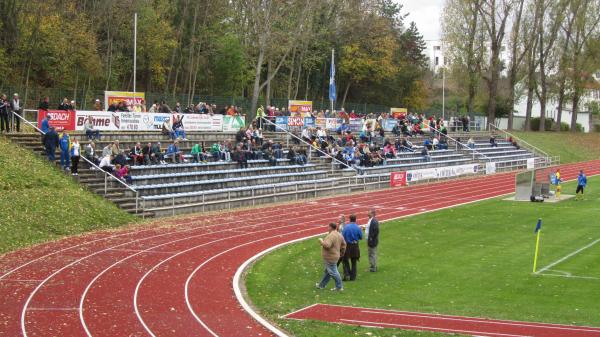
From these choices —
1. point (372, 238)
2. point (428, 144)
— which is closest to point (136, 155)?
point (372, 238)

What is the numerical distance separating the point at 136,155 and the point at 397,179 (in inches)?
690

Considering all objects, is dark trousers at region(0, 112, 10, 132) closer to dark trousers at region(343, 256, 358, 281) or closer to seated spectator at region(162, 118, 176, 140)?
seated spectator at region(162, 118, 176, 140)

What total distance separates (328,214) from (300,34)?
30112mm

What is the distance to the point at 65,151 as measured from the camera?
2994 centimetres

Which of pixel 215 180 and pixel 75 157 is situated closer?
pixel 75 157

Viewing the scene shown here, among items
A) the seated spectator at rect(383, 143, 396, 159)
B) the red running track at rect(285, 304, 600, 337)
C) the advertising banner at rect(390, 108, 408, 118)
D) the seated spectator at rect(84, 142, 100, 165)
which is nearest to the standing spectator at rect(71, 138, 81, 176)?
the seated spectator at rect(84, 142, 100, 165)

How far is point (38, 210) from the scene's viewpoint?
25312mm

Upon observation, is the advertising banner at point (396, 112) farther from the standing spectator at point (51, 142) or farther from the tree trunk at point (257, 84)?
the standing spectator at point (51, 142)

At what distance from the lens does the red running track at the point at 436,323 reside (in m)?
13.9

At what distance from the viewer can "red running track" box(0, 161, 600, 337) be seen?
14234 mm

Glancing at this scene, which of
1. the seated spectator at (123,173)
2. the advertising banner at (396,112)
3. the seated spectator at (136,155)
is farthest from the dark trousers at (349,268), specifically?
the advertising banner at (396,112)

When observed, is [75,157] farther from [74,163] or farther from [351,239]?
[351,239]

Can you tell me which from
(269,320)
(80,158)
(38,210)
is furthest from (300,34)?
(269,320)

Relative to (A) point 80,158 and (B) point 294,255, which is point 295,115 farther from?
(B) point 294,255
